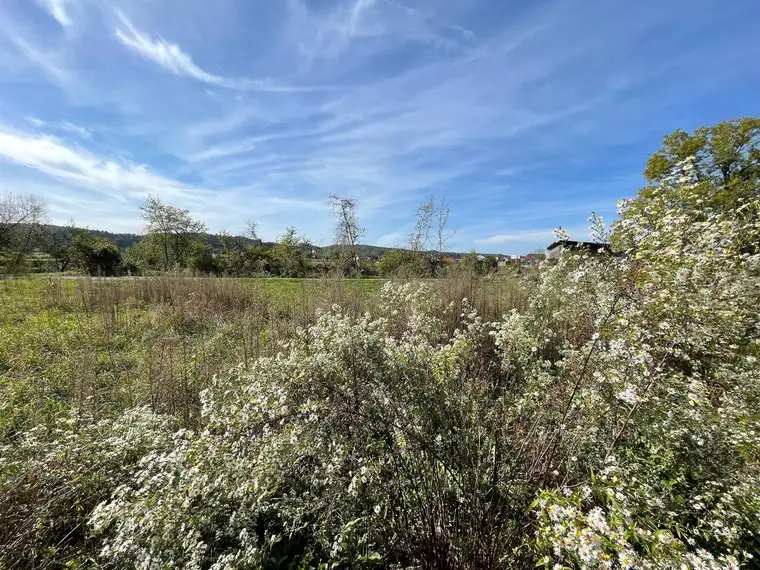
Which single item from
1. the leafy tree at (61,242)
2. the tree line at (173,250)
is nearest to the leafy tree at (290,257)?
the tree line at (173,250)

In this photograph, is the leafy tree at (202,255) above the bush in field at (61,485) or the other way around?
above

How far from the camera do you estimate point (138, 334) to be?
5836 millimetres

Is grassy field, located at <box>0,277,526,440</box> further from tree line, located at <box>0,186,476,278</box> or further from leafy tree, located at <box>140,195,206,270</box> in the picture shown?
leafy tree, located at <box>140,195,206,270</box>

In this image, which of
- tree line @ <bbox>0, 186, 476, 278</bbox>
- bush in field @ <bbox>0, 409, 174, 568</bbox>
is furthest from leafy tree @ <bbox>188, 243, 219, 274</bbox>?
bush in field @ <bbox>0, 409, 174, 568</bbox>

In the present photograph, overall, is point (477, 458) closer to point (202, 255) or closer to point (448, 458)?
Answer: point (448, 458)

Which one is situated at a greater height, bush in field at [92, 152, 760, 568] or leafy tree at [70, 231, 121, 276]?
leafy tree at [70, 231, 121, 276]

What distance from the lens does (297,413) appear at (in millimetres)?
2027

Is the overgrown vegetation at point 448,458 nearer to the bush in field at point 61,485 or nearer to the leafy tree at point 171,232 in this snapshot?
the bush in field at point 61,485

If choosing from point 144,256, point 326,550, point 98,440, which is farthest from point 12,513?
point 144,256

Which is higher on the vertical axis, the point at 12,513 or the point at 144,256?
the point at 144,256

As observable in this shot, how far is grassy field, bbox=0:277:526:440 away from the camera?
3.31 meters

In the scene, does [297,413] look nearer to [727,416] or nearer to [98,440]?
[98,440]

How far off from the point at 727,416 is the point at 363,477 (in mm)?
2346

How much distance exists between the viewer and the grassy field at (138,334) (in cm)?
331
